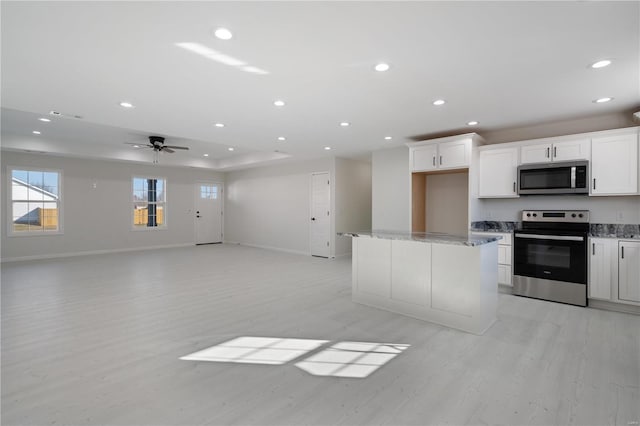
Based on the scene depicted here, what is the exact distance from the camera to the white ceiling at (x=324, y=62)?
6.44ft

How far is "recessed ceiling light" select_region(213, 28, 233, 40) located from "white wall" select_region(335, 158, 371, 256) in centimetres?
542

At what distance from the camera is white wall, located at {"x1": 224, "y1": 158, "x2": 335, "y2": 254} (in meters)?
8.17

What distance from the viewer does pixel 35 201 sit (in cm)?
723

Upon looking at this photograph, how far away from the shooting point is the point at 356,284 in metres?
4.02

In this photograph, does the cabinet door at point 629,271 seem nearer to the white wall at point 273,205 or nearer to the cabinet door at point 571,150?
the cabinet door at point 571,150

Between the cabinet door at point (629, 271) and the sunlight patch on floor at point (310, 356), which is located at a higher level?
the cabinet door at point (629, 271)

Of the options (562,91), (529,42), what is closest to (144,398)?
(529,42)

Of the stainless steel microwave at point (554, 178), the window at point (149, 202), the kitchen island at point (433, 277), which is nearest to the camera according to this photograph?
the kitchen island at point (433, 277)

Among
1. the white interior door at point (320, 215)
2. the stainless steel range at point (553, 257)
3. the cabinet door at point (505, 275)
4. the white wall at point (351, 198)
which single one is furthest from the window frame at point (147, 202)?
the stainless steel range at point (553, 257)

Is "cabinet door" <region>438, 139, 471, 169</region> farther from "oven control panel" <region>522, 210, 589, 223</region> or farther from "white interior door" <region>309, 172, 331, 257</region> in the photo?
"white interior door" <region>309, 172, 331, 257</region>

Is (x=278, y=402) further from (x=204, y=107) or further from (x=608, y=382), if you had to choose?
(x=204, y=107)

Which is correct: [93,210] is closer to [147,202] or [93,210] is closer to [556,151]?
[147,202]

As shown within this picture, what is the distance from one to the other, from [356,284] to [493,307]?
1.56m

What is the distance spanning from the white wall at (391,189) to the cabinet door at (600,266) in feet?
8.60
